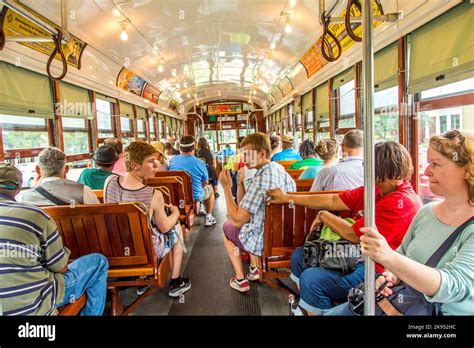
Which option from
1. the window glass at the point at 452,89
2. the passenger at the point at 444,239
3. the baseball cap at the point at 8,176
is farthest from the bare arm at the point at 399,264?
the window glass at the point at 452,89

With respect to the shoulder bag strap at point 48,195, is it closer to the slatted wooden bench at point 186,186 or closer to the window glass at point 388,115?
the slatted wooden bench at point 186,186

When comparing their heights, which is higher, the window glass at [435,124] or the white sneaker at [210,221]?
the window glass at [435,124]

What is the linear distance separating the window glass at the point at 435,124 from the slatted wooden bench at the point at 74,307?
241 centimetres

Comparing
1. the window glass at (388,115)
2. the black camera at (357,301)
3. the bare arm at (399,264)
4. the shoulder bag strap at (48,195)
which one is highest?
the window glass at (388,115)

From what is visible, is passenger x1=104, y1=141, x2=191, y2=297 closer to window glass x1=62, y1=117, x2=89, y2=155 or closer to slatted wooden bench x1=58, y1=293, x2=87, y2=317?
slatted wooden bench x1=58, y1=293, x2=87, y2=317

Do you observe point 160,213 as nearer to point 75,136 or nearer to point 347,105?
point 75,136

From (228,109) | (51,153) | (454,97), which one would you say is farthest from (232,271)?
(228,109)

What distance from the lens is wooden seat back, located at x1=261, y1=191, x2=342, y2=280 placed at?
2217 millimetres

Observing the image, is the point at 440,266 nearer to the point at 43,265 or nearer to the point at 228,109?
the point at 43,265

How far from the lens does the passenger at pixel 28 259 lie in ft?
3.90

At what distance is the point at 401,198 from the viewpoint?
1526 millimetres
